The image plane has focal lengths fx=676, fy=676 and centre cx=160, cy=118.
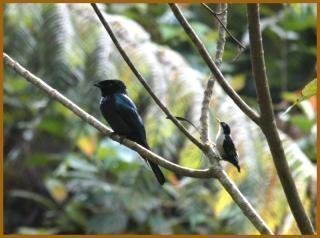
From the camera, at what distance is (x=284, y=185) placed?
140 centimetres

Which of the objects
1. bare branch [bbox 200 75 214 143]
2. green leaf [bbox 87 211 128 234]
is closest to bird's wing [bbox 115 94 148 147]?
bare branch [bbox 200 75 214 143]

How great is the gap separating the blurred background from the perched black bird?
10.2 inches

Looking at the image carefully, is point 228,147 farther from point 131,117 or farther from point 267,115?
point 131,117

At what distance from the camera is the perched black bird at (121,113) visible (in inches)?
83.5

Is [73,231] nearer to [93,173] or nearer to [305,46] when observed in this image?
[93,173]

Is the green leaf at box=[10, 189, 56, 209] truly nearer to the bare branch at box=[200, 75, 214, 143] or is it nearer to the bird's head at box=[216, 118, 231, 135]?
the bird's head at box=[216, 118, 231, 135]

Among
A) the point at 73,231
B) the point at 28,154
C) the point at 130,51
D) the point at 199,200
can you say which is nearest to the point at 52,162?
the point at 28,154

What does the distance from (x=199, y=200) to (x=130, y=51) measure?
1.12 metres

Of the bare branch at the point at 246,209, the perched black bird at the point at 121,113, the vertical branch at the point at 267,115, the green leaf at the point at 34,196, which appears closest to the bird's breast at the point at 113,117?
the perched black bird at the point at 121,113

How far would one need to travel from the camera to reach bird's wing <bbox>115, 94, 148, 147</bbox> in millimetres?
2119

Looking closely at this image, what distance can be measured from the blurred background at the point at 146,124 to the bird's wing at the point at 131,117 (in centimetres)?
25

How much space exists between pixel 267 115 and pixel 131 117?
0.88 meters

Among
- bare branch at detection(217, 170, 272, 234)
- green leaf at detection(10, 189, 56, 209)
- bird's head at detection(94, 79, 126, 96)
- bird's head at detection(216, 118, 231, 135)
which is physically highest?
bird's head at detection(94, 79, 126, 96)

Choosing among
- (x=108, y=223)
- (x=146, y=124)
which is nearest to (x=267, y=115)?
(x=146, y=124)
